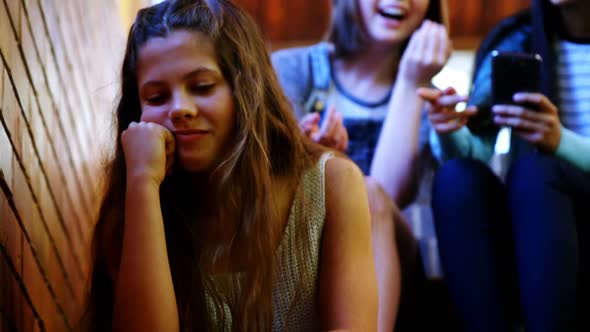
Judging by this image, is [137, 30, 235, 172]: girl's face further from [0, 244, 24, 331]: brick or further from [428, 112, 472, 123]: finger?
[428, 112, 472, 123]: finger

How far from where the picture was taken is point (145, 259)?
78cm

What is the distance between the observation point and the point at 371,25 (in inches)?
58.1

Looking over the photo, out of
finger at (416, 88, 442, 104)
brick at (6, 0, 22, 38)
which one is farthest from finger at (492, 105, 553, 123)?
brick at (6, 0, 22, 38)

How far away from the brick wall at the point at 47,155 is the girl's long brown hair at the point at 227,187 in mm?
77

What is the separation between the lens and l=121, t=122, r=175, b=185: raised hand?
813 millimetres

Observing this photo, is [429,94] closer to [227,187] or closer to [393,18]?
[393,18]

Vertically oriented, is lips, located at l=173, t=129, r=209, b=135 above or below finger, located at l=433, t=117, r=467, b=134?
above

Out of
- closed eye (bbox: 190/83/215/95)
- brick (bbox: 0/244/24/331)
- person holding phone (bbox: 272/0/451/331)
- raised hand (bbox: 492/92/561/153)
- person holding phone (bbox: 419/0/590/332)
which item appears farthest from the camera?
person holding phone (bbox: 272/0/451/331)

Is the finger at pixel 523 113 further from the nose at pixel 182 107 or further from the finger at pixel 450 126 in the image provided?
the nose at pixel 182 107

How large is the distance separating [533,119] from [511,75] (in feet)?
0.25

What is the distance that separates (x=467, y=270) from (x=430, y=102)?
11.9 inches

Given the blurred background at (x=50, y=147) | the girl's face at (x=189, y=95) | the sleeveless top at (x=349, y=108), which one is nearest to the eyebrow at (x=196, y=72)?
the girl's face at (x=189, y=95)

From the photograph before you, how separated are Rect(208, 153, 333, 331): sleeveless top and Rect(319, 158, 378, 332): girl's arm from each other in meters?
0.01

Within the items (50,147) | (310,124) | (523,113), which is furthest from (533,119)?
(50,147)
